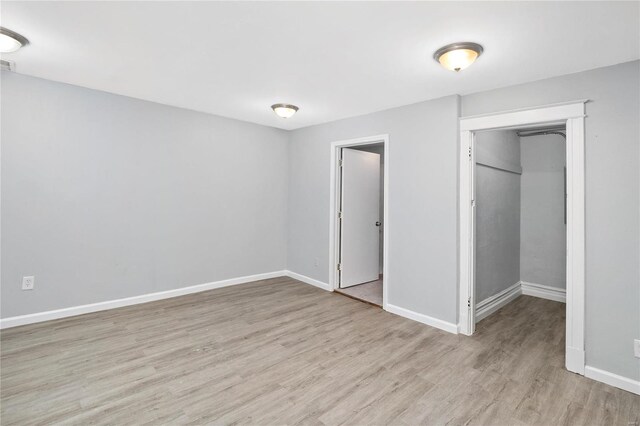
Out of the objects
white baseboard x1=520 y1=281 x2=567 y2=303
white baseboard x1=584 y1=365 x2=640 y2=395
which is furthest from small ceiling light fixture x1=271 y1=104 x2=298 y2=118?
white baseboard x1=520 y1=281 x2=567 y2=303

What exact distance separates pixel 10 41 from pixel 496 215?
5100mm

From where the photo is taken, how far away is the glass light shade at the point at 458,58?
2227 millimetres

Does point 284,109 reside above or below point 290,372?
above

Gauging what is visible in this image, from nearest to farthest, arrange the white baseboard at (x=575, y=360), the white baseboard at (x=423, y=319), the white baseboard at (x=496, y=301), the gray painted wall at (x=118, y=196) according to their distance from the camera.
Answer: the white baseboard at (x=575, y=360) → the gray painted wall at (x=118, y=196) → the white baseboard at (x=423, y=319) → the white baseboard at (x=496, y=301)

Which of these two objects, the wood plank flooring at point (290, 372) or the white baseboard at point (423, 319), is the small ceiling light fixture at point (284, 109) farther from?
the white baseboard at point (423, 319)

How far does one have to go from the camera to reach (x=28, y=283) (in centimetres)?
318

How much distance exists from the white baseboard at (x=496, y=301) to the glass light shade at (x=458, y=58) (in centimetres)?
267

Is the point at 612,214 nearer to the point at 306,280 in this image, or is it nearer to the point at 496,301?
the point at 496,301

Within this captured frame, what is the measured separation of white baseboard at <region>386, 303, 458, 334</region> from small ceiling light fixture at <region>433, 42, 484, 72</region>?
250 centimetres

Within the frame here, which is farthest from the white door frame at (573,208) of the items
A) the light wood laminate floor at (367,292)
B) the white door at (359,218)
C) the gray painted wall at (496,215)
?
the white door at (359,218)

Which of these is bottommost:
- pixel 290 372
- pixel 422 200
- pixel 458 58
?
pixel 290 372

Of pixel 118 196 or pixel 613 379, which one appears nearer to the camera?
pixel 613 379

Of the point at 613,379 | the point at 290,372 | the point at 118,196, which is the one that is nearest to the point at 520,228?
the point at 613,379

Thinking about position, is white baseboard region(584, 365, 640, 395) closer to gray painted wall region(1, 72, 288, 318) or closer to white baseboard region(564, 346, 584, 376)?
white baseboard region(564, 346, 584, 376)
